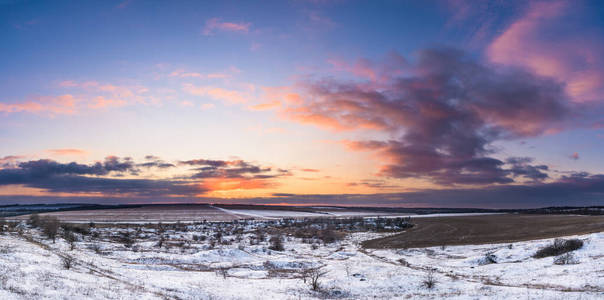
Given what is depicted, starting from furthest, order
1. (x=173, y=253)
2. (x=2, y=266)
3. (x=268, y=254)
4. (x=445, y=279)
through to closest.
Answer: (x=268, y=254), (x=173, y=253), (x=445, y=279), (x=2, y=266)

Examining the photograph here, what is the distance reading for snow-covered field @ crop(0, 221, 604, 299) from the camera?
2195 cm

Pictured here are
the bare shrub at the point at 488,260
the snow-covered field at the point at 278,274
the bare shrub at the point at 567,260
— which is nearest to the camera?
the snow-covered field at the point at 278,274

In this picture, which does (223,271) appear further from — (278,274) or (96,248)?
(96,248)

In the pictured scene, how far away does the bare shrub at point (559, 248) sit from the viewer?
3642cm

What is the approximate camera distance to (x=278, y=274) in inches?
1469

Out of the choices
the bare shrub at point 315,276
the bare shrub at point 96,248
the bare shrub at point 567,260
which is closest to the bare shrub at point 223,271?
the bare shrub at point 315,276

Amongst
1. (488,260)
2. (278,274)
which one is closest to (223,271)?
(278,274)

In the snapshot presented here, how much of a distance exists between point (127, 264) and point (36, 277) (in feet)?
52.3

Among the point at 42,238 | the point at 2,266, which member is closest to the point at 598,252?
the point at 2,266

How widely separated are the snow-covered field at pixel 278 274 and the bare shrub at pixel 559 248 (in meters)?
0.84

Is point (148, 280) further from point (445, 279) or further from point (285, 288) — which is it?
point (445, 279)

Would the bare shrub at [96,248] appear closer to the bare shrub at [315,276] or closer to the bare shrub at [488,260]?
the bare shrub at [315,276]

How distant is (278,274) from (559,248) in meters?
30.5

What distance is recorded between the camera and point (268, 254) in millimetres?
50031
